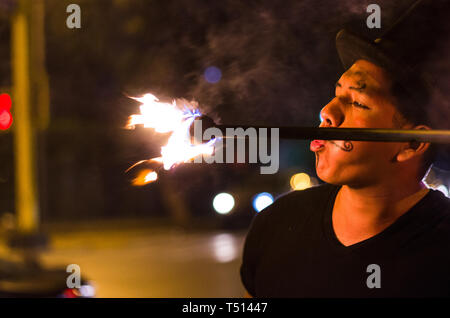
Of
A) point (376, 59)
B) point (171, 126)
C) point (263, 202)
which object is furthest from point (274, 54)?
point (263, 202)

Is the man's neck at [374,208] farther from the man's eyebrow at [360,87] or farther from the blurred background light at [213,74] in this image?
the blurred background light at [213,74]

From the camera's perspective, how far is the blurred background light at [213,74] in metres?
1.62

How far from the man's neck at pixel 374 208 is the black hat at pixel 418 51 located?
0.21 m

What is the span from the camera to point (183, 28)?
166 cm

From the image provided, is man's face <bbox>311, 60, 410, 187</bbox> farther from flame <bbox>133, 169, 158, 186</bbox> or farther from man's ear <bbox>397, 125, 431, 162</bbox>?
flame <bbox>133, 169, 158, 186</bbox>

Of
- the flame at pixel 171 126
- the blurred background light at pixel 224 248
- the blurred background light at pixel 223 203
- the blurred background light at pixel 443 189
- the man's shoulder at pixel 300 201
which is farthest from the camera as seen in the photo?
the blurred background light at pixel 224 248

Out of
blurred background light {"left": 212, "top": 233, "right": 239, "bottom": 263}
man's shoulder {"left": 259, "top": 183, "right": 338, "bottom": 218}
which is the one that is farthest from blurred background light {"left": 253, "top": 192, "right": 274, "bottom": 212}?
blurred background light {"left": 212, "top": 233, "right": 239, "bottom": 263}

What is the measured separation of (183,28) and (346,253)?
81 cm

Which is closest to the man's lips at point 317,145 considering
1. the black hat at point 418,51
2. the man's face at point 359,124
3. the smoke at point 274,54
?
the man's face at point 359,124

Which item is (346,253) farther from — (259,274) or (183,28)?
(183,28)

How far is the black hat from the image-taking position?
59.6 inches

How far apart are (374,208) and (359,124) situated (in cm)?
26

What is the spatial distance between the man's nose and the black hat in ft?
0.52

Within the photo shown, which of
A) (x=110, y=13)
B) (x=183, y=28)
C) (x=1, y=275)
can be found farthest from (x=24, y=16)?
(x=183, y=28)
